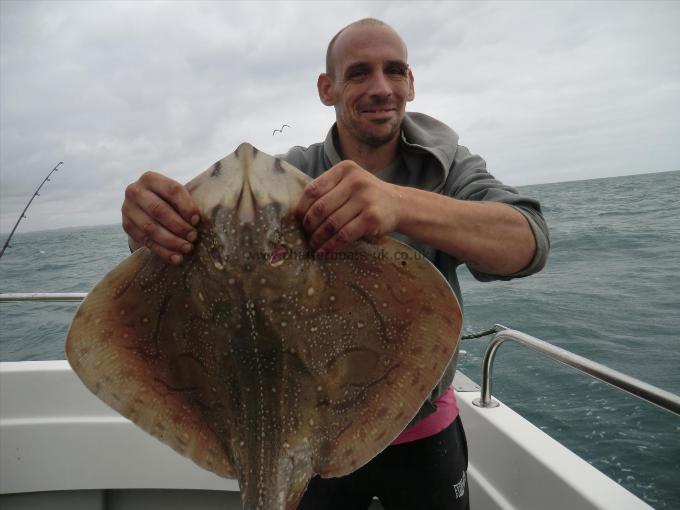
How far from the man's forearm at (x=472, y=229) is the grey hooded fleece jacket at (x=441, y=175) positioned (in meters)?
0.07

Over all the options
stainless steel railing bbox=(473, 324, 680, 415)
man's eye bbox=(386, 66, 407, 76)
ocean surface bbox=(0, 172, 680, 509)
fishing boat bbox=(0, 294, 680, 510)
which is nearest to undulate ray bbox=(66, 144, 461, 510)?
stainless steel railing bbox=(473, 324, 680, 415)

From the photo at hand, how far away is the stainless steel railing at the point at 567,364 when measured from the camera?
1.58m

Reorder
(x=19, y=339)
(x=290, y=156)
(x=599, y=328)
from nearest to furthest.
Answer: (x=290, y=156)
(x=599, y=328)
(x=19, y=339)

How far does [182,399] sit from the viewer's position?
1444mm

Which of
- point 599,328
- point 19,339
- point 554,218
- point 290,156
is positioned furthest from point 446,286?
point 554,218

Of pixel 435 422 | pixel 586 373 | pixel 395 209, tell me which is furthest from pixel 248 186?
pixel 586 373

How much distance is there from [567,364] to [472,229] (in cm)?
107

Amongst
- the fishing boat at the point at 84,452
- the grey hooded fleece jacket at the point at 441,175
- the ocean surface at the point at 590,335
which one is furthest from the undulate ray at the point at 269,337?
the fishing boat at the point at 84,452

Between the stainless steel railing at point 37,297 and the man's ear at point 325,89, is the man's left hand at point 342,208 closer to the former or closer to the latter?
the man's ear at point 325,89

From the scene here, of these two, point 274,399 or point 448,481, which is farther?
point 448,481

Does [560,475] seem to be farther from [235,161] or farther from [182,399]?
[235,161]

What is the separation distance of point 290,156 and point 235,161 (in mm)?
1182

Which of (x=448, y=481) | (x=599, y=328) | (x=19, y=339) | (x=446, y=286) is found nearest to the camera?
(x=446, y=286)

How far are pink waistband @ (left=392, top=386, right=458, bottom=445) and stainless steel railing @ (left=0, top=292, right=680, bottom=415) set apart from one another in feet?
1.99
